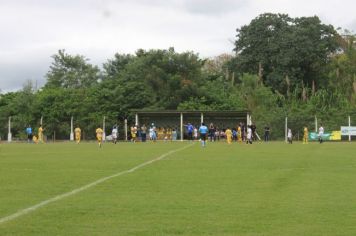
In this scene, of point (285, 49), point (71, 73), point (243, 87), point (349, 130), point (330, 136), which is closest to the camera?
point (349, 130)

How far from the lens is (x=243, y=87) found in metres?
70.4

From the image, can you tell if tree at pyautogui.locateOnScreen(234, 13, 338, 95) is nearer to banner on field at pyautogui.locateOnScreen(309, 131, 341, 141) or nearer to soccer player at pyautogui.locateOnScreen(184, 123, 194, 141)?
banner on field at pyautogui.locateOnScreen(309, 131, 341, 141)

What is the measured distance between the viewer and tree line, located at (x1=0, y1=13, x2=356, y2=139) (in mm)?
63875

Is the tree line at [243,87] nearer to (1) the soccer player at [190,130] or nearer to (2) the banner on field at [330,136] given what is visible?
(2) the banner on field at [330,136]

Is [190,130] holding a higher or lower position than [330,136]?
higher

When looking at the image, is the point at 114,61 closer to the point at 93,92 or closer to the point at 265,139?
the point at 93,92

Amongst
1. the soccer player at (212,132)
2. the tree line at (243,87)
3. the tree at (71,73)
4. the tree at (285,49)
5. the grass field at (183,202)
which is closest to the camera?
the grass field at (183,202)

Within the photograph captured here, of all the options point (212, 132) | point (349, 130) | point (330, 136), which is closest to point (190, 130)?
point (212, 132)

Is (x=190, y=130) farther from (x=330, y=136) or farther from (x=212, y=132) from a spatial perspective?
(x=330, y=136)

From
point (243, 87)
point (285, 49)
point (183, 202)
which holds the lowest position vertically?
point (183, 202)

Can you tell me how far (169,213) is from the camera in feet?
32.0

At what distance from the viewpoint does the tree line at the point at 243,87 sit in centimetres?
6388

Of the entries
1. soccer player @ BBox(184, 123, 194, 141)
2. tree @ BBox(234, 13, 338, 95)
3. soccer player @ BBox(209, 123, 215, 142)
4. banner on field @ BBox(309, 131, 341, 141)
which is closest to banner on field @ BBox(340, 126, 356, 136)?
banner on field @ BBox(309, 131, 341, 141)

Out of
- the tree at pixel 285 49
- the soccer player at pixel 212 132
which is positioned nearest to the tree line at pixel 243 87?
the tree at pixel 285 49
